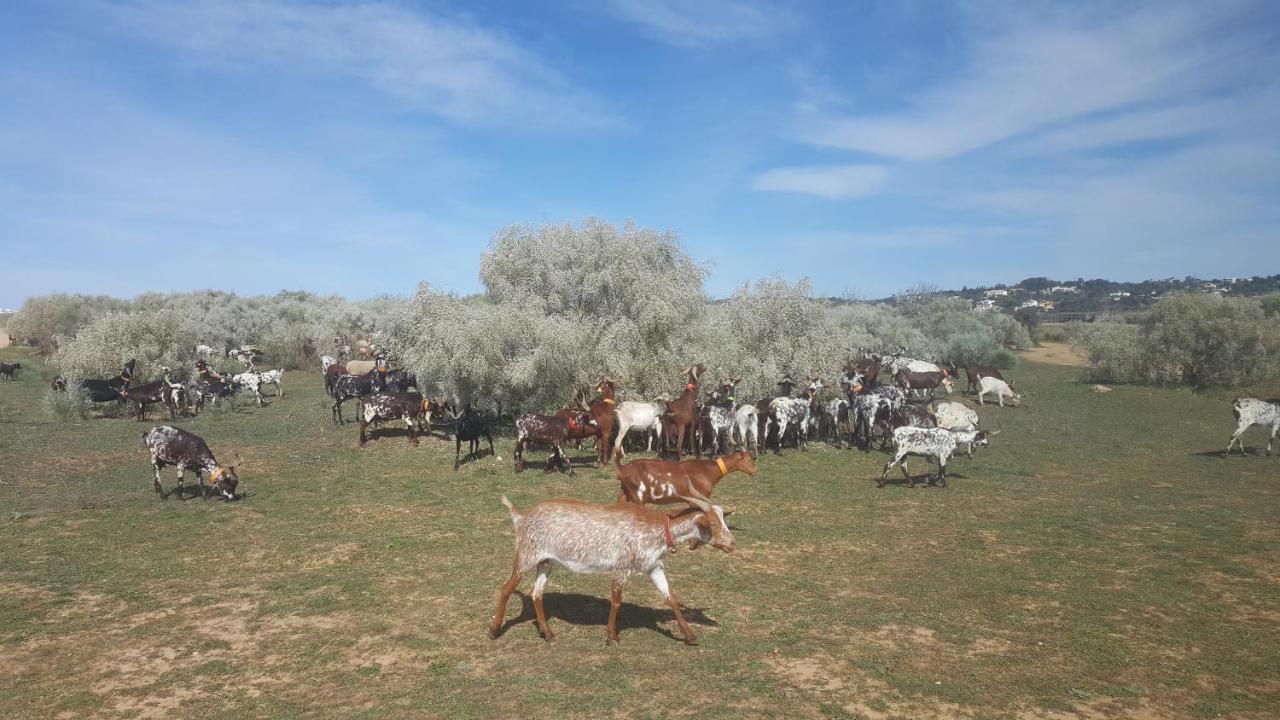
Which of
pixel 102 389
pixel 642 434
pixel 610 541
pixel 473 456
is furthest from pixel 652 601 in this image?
pixel 102 389

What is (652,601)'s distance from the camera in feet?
31.3

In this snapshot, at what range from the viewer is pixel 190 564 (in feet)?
35.7

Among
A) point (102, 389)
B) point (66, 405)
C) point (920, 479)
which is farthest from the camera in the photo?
point (102, 389)

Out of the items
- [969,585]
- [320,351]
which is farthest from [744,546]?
[320,351]

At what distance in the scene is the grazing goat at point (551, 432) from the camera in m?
17.3

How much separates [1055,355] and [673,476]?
55.5m

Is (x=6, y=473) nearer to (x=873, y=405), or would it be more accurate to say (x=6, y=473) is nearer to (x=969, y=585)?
(x=969, y=585)

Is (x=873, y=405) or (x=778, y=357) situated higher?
(x=778, y=357)

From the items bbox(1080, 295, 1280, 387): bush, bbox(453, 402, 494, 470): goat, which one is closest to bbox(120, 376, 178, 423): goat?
bbox(453, 402, 494, 470): goat

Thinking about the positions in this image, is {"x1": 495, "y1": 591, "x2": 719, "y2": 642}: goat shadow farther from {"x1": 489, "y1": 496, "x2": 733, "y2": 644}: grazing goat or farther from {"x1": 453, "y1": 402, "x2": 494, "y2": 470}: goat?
{"x1": 453, "y1": 402, "x2": 494, "y2": 470}: goat

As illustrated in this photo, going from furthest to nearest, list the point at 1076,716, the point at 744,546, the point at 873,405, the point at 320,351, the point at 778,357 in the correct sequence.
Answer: the point at 320,351 < the point at 778,357 < the point at 873,405 < the point at 744,546 < the point at 1076,716

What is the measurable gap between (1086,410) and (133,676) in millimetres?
32545

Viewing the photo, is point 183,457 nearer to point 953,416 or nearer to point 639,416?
point 639,416

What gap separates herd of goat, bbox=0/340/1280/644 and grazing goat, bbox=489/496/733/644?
0.6 inches
